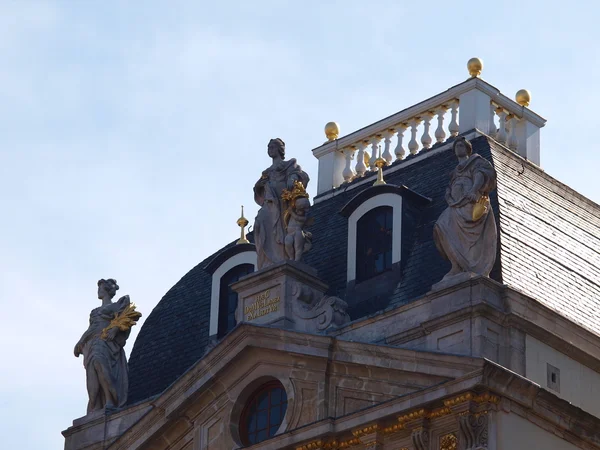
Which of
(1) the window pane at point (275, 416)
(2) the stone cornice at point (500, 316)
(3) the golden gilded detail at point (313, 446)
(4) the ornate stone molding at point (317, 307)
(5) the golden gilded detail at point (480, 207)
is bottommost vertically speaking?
(3) the golden gilded detail at point (313, 446)

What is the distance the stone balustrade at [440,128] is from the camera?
4038cm

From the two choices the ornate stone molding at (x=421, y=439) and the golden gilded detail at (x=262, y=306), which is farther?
the golden gilded detail at (x=262, y=306)

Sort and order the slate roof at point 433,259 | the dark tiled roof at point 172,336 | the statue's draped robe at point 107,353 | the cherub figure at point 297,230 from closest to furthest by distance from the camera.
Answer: the slate roof at point 433,259, the cherub figure at point 297,230, the statue's draped robe at point 107,353, the dark tiled roof at point 172,336

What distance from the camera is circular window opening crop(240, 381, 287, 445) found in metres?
36.7

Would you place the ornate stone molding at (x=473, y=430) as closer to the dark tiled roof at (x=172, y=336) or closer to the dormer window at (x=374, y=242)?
the dormer window at (x=374, y=242)

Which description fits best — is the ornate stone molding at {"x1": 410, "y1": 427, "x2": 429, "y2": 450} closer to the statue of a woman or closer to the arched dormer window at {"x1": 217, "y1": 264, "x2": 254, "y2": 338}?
the statue of a woman

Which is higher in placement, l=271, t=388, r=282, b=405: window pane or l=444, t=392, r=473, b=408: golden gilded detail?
l=271, t=388, r=282, b=405: window pane

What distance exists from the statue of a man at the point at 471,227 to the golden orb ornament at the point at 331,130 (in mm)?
8464

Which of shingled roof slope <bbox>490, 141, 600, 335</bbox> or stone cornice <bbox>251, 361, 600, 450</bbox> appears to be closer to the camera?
stone cornice <bbox>251, 361, 600, 450</bbox>

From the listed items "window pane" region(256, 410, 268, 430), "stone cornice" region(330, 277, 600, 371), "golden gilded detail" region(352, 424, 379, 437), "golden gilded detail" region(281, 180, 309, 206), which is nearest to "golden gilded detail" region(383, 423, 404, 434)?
"golden gilded detail" region(352, 424, 379, 437)

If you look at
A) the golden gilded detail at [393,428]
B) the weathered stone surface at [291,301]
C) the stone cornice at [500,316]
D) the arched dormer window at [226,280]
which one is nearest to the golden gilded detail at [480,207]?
the stone cornice at [500,316]

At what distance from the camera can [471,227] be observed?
35.0 metres

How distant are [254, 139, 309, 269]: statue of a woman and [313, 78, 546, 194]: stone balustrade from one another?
147 inches

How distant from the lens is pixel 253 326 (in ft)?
121
